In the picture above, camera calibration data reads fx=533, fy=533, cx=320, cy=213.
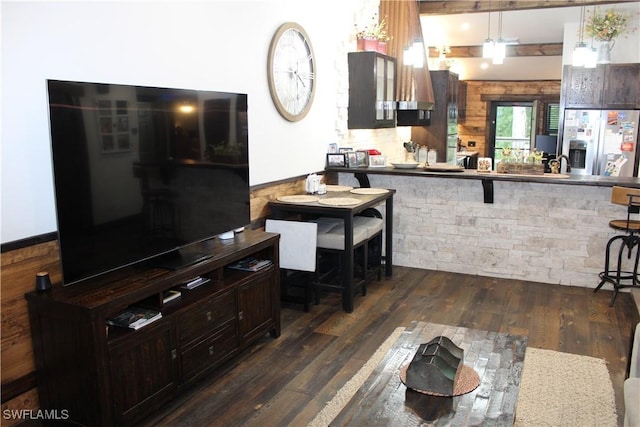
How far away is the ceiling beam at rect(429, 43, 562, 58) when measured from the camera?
26.9ft

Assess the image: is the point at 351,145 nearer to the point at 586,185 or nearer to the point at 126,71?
the point at 586,185

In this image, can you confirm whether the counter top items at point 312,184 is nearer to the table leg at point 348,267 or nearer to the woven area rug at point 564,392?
the table leg at point 348,267

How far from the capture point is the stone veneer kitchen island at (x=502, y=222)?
462 centimetres

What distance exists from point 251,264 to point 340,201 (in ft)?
3.58

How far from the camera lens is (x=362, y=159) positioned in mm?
5477

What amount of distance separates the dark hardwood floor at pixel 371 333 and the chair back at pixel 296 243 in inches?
15.7

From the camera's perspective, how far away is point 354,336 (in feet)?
12.2

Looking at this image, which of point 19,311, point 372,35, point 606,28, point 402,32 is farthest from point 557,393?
point 606,28

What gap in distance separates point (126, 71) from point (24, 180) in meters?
0.84

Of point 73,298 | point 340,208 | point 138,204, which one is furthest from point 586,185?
point 73,298

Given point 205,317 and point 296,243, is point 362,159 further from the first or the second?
point 205,317

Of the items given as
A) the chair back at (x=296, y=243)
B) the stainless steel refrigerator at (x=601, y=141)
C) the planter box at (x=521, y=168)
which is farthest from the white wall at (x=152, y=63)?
the stainless steel refrigerator at (x=601, y=141)

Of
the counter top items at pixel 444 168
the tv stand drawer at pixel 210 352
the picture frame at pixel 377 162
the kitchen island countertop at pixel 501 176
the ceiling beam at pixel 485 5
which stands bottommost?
the tv stand drawer at pixel 210 352

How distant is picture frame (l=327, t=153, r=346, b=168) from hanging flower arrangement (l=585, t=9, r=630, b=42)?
4298 mm
